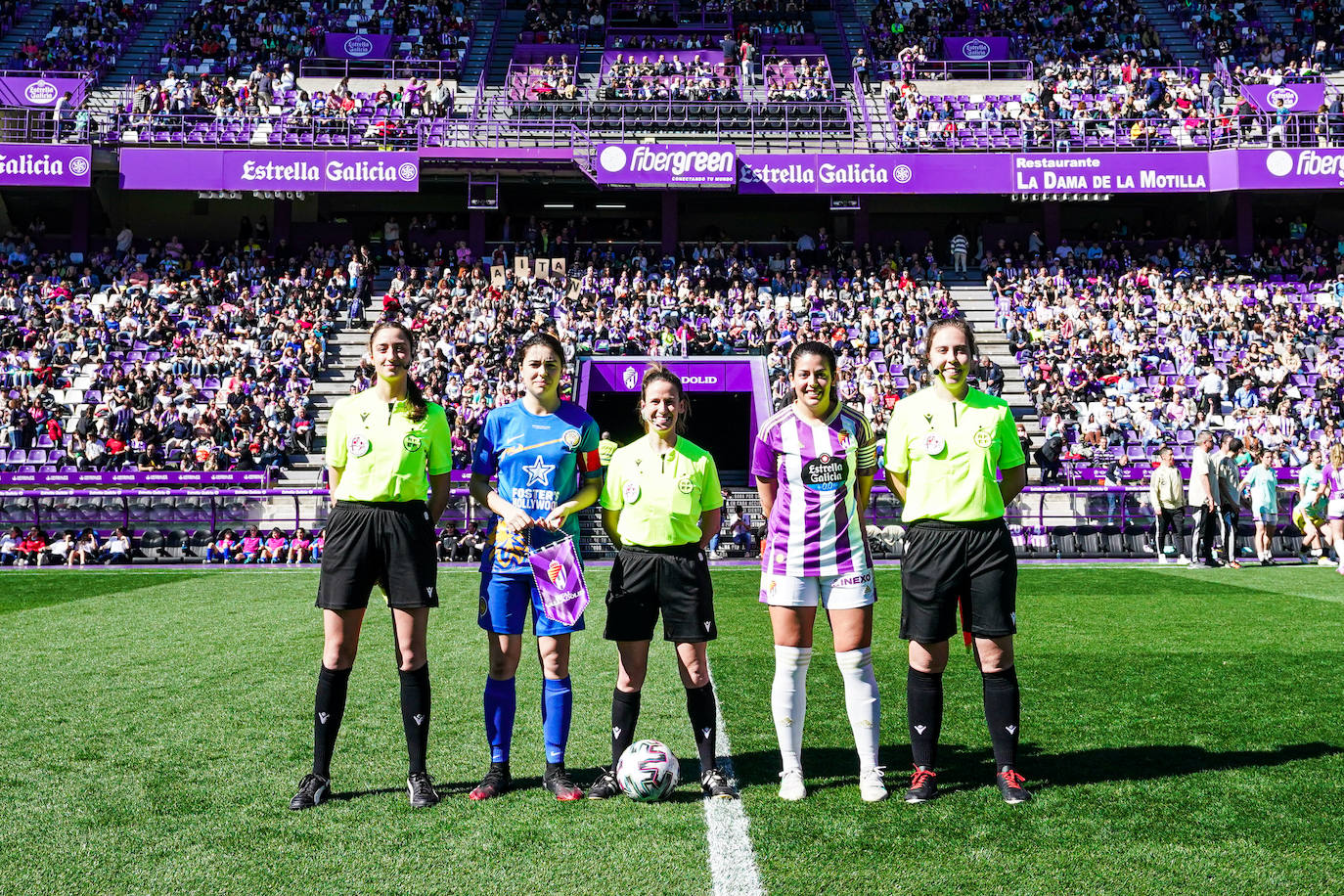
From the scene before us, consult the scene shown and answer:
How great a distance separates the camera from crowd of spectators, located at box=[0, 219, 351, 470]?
2394 cm

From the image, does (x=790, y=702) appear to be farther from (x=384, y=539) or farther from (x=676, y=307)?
(x=676, y=307)

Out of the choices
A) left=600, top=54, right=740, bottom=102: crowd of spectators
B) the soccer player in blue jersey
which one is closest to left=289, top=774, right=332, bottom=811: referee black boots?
the soccer player in blue jersey

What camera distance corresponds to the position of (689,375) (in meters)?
25.8

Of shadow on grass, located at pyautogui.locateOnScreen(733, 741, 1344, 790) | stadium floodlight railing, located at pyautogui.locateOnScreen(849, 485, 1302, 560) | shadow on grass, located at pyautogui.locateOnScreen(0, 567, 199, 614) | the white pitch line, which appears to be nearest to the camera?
the white pitch line

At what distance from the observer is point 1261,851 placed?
4.32 meters

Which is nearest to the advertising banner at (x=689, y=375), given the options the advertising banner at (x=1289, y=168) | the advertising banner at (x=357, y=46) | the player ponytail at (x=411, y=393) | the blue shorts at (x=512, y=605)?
the advertising banner at (x=1289, y=168)

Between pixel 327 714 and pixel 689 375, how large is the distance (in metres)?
20.8

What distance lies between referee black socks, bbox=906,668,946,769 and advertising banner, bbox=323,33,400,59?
122 feet

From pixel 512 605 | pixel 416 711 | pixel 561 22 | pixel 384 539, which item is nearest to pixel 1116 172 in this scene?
pixel 561 22

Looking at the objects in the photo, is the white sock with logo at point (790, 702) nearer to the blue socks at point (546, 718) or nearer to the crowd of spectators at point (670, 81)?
the blue socks at point (546, 718)

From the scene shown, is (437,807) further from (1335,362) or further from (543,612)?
(1335,362)

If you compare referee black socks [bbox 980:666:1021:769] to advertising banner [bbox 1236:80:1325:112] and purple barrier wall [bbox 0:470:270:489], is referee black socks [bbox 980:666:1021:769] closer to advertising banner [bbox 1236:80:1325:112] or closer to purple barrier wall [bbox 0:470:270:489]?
purple barrier wall [bbox 0:470:270:489]

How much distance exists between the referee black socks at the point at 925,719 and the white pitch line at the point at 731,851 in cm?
84

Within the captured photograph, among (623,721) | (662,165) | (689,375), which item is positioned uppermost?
(662,165)
